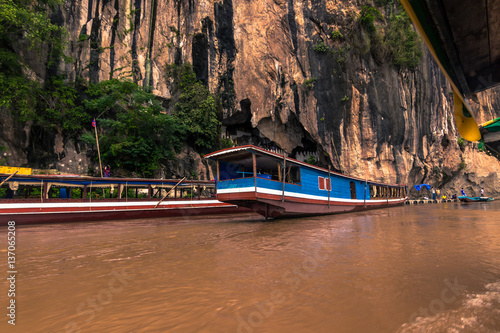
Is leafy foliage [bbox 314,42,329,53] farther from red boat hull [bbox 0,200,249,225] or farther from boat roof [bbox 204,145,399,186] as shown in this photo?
red boat hull [bbox 0,200,249,225]

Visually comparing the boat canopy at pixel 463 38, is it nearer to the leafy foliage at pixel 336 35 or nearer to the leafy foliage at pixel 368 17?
the leafy foliage at pixel 336 35

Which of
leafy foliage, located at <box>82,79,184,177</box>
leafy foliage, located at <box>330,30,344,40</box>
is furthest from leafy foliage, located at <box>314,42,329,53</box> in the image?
leafy foliage, located at <box>82,79,184,177</box>

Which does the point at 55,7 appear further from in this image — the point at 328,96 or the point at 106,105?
the point at 328,96

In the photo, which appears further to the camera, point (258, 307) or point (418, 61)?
point (418, 61)

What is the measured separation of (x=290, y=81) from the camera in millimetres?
22375

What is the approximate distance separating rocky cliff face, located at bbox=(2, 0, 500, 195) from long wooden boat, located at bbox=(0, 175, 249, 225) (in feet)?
38.1

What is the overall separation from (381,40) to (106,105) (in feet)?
78.4

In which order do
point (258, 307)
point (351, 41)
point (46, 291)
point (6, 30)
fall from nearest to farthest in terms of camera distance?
point (258, 307)
point (46, 291)
point (6, 30)
point (351, 41)

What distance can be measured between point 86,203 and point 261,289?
10475 mm

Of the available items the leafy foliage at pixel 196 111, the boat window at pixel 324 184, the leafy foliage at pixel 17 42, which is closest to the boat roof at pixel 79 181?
the boat window at pixel 324 184

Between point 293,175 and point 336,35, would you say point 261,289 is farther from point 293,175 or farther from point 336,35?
point 336,35

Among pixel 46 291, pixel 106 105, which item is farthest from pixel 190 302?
pixel 106 105

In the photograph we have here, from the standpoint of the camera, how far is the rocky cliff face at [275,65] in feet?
69.6

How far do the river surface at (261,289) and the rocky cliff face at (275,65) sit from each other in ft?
62.0
